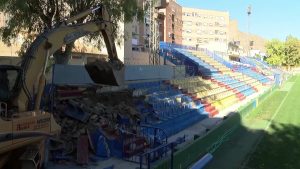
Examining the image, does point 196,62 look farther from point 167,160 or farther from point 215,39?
point 215,39

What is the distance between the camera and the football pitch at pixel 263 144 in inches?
604

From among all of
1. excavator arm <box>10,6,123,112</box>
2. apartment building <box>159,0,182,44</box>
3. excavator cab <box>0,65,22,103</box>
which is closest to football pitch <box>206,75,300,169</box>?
excavator arm <box>10,6,123,112</box>

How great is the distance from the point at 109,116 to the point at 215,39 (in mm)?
119119

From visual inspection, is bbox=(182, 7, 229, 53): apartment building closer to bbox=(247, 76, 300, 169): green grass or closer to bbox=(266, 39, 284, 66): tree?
bbox=(266, 39, 284, 66): tree

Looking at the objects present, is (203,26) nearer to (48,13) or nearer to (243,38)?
(243,38)

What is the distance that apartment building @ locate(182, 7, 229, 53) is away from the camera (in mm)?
125125

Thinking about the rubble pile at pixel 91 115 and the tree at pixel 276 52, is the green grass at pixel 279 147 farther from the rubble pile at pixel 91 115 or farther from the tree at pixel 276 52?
the tree at pixel 276 52

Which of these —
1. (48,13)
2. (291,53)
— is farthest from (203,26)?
(48,13)

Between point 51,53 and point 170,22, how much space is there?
281 feet

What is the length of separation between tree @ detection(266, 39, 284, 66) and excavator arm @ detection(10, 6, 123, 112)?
106221 millimetres

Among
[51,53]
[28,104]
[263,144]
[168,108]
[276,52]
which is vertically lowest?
[263,144]

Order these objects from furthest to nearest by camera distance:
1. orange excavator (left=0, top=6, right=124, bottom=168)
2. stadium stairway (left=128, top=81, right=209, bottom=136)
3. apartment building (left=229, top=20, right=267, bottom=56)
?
apartment building (left=229, top=20, right=267, bottom=56), stadium stairway (left=128, top=81, right=209, bottom=136), orange excavator (left=0, top=6, right=124, bottom=168)

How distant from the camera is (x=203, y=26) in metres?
131

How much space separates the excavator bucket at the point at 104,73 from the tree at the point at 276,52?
350 feet
